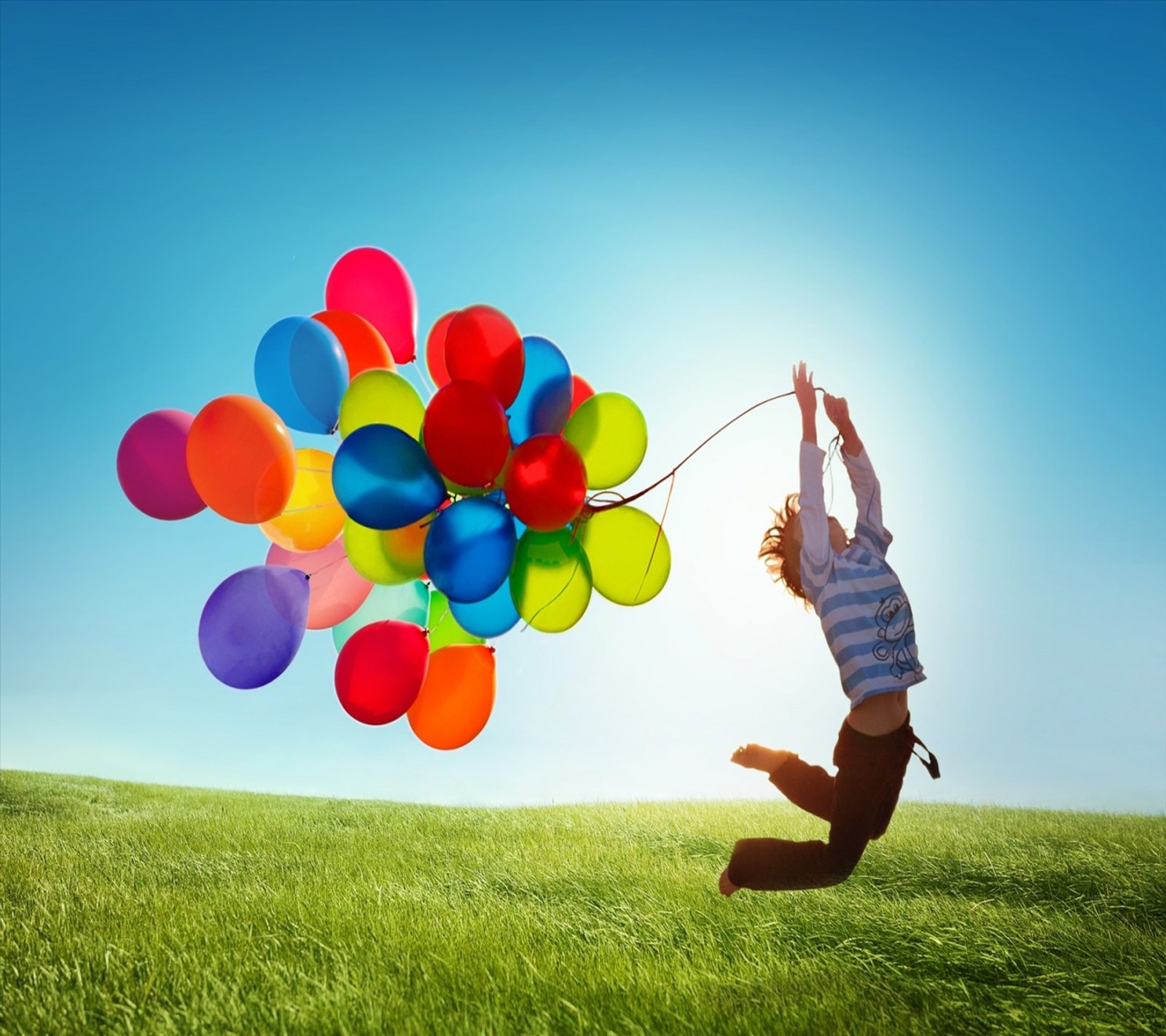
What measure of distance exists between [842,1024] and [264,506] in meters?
3.04

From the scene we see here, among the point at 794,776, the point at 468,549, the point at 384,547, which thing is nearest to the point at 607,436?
the point at 468,549

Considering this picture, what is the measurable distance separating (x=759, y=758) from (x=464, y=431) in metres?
1.96

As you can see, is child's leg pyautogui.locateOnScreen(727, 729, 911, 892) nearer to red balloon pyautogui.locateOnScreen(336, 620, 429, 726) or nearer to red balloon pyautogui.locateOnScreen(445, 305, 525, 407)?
red balloon pyautogui.locateOnScreen(336, 620, 429, 726)

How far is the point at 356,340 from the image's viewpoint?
421 cm

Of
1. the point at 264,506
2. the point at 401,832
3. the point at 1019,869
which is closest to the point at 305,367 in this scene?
the point at 264,506

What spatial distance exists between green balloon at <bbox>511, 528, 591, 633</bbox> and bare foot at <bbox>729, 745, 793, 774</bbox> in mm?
970

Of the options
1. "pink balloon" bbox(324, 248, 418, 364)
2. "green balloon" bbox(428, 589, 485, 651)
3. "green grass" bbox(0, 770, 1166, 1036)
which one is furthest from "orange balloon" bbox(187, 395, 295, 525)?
"green grass" bbox(0, 770, 1166, 1036)

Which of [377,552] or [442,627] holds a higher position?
[377,552]

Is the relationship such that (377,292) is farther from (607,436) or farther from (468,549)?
(468,549)

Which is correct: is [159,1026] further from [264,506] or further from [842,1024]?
[842,1024]

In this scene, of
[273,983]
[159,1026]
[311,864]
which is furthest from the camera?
[311,864]

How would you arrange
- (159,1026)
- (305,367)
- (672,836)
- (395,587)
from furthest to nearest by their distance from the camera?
(672,836)
(395,587)
(305,367)
(159,1026)

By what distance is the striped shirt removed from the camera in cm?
335

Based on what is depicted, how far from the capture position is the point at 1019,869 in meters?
5.92
